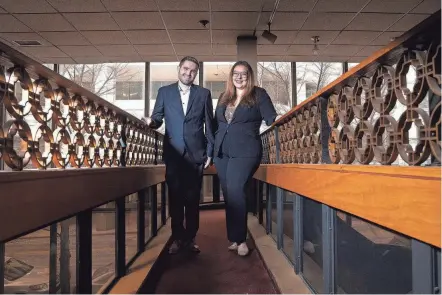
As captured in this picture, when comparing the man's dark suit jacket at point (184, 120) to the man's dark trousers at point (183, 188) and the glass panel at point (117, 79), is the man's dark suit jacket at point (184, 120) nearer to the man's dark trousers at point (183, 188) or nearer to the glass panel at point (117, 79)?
the man's dark trousers at point (183, 188)

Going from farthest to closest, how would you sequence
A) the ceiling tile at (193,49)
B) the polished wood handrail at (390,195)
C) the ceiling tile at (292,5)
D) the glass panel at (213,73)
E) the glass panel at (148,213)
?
the glass panel at (213,73)
the ceiling tile at (193,49)
the ceiling tile at (292,5)
the glass panel at (148,213)
the polished wood handrail at (390,195)

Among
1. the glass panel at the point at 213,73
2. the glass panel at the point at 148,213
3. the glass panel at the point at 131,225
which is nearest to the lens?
the glass panel at the point at 131,225

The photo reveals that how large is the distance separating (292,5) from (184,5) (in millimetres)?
1623

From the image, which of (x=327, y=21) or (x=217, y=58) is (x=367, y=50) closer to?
(x=327, y=21)

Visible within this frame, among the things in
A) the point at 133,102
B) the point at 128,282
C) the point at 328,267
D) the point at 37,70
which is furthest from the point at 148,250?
the point at 133,102

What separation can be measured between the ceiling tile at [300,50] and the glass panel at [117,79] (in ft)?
11.7

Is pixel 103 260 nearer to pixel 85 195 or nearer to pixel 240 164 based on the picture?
pixel 240 164

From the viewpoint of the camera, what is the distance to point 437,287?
1.05 metres

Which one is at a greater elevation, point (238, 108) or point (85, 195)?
point (238, 108)

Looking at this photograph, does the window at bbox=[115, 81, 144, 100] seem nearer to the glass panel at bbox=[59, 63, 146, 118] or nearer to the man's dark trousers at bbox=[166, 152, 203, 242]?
the glass panel at bbox=[59, 63, 146, 118]

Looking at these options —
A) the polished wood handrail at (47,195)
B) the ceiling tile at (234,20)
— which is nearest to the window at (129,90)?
the ceiling tile at (234,20)

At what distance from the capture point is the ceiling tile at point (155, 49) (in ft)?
25.2

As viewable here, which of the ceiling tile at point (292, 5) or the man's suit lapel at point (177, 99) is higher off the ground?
the ceiling tile at point (292, 5)

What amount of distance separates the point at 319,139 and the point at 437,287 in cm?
129
